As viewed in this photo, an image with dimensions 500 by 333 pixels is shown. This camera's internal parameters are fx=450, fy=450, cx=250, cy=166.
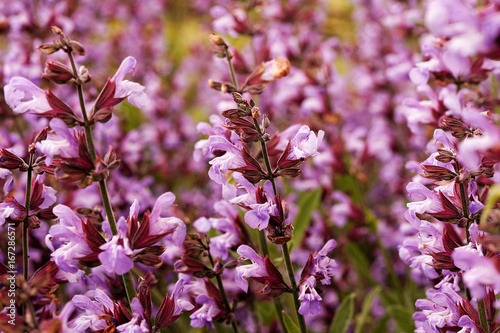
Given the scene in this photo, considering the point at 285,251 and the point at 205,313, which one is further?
the point at 205,313

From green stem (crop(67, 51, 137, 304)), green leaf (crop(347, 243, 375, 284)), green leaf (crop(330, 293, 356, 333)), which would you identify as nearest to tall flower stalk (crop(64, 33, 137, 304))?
green stem (crop(67, 51, 137, 304))

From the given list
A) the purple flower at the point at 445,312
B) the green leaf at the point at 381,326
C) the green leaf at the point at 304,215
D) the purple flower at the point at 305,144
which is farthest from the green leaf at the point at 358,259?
the purple flower at the point at 305,144

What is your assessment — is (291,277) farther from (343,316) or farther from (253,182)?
(343,316)

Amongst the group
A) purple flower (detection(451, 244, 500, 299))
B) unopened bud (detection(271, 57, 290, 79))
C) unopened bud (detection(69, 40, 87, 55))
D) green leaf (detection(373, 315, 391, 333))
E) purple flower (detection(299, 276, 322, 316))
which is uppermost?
unopened bud (detection(69, 40, 87, 55))

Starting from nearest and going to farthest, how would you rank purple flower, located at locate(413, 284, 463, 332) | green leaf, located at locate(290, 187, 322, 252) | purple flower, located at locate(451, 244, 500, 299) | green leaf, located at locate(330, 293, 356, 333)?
purple flower, located at locate(451, 244, 500, 299)
purple flower, located at locate(413, 284, 463, 332)
green leaf, located at locate(330, 293, 356, 333)
green leaf, located at locate(290, 187, 322, 252)

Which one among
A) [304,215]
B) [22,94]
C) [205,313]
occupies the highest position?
[22,94]

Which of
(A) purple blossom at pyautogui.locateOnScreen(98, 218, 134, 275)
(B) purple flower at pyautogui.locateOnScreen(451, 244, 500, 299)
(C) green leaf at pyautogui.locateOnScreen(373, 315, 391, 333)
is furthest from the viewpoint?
(C) green leaf at pyautogui.locateOnScreen(373, 315, 391, 333)

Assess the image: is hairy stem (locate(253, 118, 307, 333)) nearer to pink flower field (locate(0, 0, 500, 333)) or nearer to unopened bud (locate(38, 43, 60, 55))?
pink flower field (locate(0, 0, 500, 333))

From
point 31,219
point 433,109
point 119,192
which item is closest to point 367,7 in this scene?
point 433,109

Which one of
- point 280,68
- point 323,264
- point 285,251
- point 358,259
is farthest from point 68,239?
point 358,259
